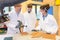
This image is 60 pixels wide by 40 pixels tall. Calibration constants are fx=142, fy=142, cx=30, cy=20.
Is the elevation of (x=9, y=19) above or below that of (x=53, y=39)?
above

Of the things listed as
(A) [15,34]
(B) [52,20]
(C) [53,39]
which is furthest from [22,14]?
(C) [53,39]

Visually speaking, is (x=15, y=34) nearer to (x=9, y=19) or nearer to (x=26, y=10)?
(x=9, y=19)

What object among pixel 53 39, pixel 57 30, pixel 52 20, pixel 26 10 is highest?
pixel 26 10

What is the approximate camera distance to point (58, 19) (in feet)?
5.24

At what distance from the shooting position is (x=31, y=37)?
5.26 feet

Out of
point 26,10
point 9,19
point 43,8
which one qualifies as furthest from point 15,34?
point 43,8

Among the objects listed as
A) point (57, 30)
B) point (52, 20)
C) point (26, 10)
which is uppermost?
point (26, 10)

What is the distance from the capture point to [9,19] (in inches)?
61.1

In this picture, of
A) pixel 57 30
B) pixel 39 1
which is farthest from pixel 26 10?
pixel 57 30

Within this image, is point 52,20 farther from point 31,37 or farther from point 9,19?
point 9,19

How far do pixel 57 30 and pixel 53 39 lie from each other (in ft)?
0.38

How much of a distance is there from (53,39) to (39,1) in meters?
0.46

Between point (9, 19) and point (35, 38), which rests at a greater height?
point (9, 19)

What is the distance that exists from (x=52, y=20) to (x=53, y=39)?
22cm
